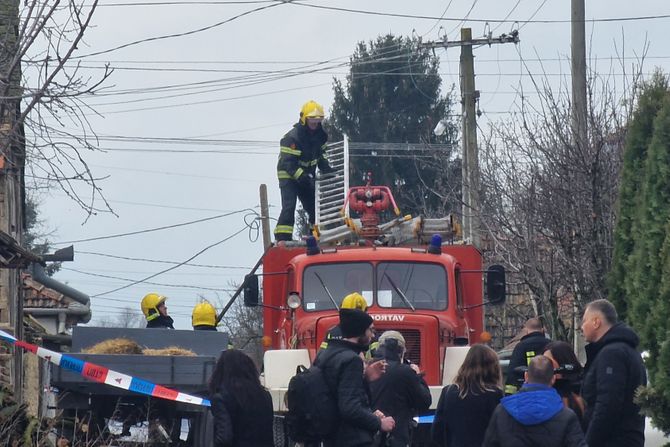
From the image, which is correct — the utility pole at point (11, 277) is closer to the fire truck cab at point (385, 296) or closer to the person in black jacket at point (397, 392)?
the fire truck cab at point (385, 296)

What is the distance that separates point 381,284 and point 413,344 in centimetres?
104

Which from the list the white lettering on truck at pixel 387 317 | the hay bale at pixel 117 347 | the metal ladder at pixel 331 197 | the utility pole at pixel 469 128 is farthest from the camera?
the utility pole at pixel 469 128

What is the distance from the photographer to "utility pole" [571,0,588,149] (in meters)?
15.7

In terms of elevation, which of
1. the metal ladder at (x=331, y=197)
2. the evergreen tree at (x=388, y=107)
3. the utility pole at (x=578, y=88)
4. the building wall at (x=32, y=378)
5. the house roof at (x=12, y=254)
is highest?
the evergreen tree at (x=388, y=107)

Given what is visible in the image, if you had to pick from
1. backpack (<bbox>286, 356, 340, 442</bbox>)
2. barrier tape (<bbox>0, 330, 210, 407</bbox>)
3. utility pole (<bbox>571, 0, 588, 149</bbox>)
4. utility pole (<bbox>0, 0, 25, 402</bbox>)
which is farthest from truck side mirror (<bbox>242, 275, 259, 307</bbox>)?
backpack (<bbox>286, 356, 340, 442</bbox>)

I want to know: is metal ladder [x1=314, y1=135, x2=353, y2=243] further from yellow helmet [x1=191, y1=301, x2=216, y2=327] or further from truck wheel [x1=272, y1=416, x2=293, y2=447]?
truck wheel [x1=272, y1=416, x2=293, y2=447]

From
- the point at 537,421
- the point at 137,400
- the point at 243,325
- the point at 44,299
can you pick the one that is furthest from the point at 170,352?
the point at 243,325

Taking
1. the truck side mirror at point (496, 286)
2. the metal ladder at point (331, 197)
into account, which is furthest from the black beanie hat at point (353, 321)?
the metal ladder at point (331, 197)

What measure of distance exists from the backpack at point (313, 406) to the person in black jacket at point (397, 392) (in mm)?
760

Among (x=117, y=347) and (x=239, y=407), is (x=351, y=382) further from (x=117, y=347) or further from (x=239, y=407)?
(x=117, y=347)

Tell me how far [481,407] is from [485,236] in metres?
12.0

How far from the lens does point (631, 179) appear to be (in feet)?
35.0

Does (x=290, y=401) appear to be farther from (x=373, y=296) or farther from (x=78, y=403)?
(x=373, y=296)

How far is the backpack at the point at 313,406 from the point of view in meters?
9.27
